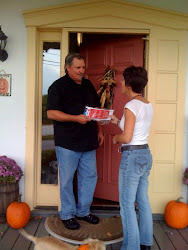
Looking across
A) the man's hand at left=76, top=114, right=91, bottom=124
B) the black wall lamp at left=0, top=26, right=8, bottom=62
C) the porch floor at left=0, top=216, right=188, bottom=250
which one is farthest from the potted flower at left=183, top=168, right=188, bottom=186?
the black wall lamp at left=0, top=26, right=8, bottom=62

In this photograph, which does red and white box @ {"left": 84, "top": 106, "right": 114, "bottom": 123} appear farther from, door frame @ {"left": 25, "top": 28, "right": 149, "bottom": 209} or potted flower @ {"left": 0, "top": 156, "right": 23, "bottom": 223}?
potted flower @ {"left": 0, "top": 156, "right": 23, "bottom": 223}

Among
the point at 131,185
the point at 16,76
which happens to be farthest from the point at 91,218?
the point at 16,76

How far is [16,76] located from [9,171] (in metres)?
1.16

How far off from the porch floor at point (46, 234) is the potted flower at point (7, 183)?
239 mm

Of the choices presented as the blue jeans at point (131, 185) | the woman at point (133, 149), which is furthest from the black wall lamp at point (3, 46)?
the blue jeans at point (131, 185)

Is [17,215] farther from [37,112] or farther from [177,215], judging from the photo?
[177,215]

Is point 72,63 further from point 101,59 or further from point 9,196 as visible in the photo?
point 9,196

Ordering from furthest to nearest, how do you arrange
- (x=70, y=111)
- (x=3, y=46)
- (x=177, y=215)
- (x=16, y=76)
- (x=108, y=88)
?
(x=108, y=88) < (x=16, y=76) < (x=3, y=46) < (x=177, y=215) < (x=70, y=111)

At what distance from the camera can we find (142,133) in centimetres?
223

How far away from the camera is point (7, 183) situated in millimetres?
3037

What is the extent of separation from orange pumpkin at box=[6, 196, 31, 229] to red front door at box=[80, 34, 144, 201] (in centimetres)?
119

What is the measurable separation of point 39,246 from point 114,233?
98 centimetres

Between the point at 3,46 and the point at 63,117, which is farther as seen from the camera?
the point at 3,46

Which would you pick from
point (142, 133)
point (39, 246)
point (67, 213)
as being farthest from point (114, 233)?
point (142, 133)
